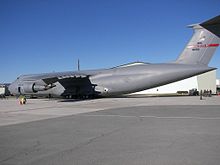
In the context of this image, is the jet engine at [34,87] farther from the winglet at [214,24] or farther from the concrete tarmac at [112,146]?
the concrete tarmac at [112,146]

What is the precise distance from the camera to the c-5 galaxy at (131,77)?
90.2 feet

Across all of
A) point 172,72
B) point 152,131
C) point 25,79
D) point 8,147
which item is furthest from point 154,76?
point 8,147

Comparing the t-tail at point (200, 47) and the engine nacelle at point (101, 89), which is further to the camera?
the engine nacelle at point (101, 89)

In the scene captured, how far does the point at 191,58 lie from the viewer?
92.2 feet

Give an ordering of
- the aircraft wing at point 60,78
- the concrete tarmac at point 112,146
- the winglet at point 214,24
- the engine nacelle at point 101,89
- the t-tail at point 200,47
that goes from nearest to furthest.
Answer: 1. the concrete tarmac at point 112,146
2. the winglet at point 214,24
3. the t-tail at point 200,47
4. the aircraft wing at point 60,78
5. the engine nacelle at point 101,89

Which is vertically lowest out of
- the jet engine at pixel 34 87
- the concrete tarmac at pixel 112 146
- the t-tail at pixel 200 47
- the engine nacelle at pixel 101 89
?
the concrete tarmac at pixel 112 146

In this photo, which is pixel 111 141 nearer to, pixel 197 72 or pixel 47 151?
pixel 47 151

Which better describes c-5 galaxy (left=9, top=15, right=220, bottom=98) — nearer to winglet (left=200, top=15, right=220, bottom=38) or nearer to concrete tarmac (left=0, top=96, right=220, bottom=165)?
winglet (left=200, top=15, right=220, bottom=38)

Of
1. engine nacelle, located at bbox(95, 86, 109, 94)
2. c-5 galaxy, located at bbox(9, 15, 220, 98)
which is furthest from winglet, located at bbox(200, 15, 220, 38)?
engine nacelle, located at bbox(95, 86, 109, 94)

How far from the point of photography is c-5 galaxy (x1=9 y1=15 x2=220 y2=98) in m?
27.5

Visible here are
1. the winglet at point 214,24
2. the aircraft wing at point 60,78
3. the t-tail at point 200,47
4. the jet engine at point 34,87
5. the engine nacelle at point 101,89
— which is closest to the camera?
the winglet at point 214,24

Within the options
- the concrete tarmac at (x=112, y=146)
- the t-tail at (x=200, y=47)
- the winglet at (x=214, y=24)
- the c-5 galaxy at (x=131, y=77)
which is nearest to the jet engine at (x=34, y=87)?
the c-5 galaxy at (x=131, y=77)

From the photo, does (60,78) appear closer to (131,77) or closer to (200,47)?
(131,77)

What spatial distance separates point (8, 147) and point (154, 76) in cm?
2412
